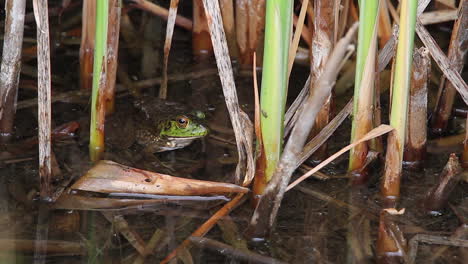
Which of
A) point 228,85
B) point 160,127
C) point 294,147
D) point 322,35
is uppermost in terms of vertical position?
point 322,35

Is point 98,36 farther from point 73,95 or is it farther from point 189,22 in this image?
point 189,22

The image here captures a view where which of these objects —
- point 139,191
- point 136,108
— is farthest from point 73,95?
point 139,191

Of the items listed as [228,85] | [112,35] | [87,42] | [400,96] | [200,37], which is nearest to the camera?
[400,96]

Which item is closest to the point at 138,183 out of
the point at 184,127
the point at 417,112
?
the point at 184,127

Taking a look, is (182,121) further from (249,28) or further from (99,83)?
(249,28)

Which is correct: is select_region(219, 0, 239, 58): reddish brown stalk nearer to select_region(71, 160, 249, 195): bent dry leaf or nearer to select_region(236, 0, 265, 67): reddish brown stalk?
select_region(236, 0, 265, 67): reddish brown stalk

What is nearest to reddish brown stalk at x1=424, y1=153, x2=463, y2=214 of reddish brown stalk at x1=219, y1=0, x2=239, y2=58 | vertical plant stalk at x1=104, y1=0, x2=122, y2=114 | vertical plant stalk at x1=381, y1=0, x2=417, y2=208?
vertical plant stalk at x1=381, y1=0, x2=417, y2=208

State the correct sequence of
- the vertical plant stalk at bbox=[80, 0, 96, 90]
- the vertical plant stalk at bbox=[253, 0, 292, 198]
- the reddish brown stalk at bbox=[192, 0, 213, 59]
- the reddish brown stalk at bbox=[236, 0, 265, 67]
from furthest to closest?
A: the reddish brown stalk at bbox=[192, 0, 213, 59] < the reddish brown stalk at bbox=[236, 0, 265, 67] < the vertical plant stalk at bbox=[80, 0, 96, 90] < the vertical plant stalk at bbox=[253, 0, 292, 198]
